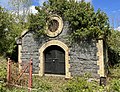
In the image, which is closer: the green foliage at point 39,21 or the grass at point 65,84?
the grass at point 65,84

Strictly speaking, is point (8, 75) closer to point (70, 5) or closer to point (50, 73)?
point (50, 73)

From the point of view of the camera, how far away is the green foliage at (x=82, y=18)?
13916 millimetres

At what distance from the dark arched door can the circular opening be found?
3.98 ft

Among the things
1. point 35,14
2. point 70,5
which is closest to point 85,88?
point 70,5

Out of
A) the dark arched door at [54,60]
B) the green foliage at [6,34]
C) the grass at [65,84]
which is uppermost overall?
the green foliage at [6,34]

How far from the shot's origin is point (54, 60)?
51.0 feet

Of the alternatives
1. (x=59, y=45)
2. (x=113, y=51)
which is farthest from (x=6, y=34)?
(x=113, y=51)

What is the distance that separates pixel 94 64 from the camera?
13961 mm

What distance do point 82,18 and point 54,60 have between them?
3.55 m

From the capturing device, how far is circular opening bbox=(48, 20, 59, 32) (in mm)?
15180

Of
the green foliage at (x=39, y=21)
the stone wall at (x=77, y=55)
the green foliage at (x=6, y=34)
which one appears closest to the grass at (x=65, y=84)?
the stone wall at (x=77, y=55)

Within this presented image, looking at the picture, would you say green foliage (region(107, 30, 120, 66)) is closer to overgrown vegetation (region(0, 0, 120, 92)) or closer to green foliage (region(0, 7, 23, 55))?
overgrown vegetation (region(0, 0, 120, 92))

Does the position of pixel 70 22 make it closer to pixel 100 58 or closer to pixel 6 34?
pixel 100 58

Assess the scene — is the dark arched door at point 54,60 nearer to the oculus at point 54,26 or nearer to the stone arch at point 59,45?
the stone arch at point 59,45
